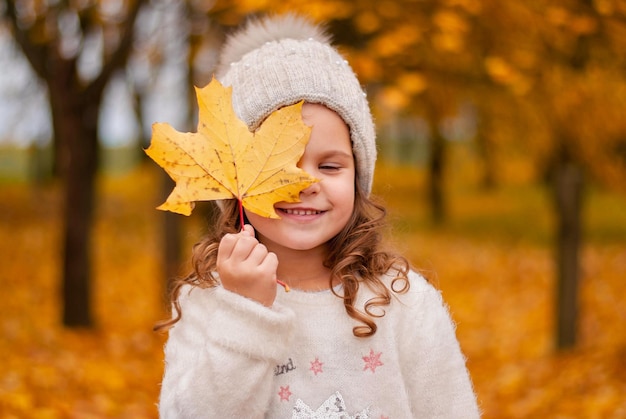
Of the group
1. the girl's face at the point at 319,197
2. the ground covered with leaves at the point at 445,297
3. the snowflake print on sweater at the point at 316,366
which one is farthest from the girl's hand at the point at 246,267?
the ground covered with leaves at the point at 445,297

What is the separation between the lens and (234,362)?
1.52 m

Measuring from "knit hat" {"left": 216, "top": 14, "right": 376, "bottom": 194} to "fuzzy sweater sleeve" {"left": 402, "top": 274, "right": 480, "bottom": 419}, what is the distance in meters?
0.42

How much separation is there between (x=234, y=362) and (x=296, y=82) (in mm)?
700

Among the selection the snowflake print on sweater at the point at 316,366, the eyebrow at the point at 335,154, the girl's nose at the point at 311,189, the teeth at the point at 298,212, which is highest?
the eyebrow at the point at 335,154

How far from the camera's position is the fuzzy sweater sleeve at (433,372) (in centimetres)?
172

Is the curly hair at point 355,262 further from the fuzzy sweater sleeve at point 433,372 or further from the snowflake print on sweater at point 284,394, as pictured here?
the snowflake print on sweater at point 284,394

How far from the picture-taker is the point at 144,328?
6527 mm

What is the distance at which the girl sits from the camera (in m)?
1.54

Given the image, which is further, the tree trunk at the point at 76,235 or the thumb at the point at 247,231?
the tree trunk at the point at 76,235

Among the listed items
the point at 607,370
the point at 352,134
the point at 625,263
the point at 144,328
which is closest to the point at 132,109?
the point at 144,328

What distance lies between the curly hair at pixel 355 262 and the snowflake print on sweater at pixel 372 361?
0.21 feet

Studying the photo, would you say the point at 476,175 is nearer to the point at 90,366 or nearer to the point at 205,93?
the point at 90,366

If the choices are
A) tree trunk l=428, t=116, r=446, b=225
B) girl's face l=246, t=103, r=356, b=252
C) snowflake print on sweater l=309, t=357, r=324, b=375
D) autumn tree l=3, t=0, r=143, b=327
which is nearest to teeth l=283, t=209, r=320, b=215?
girl's face l=246, t=103, r=356, b=252

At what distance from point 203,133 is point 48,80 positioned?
4754 mm
